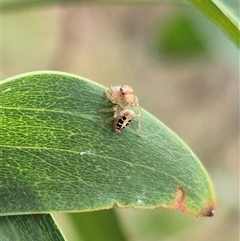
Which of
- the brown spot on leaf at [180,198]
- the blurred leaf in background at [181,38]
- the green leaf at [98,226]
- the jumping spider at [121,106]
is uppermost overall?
the blurred leaf in background at [181,38]

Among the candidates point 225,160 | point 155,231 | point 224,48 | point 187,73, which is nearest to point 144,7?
point 187,73

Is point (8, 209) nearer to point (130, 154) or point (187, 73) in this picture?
point (130, 154)

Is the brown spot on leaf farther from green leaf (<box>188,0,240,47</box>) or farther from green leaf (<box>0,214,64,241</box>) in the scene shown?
green leaf (<box>188,0,240,47</box>)

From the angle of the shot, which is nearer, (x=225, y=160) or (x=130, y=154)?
(x=130, y=154)

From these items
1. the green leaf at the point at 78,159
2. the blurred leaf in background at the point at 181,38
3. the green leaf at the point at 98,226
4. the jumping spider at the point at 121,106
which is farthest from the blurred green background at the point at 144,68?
the green leaf at the point at 78,159

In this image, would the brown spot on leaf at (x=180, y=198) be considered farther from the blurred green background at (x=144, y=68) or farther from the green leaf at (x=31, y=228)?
the blurred green background at (x=144, y=68)

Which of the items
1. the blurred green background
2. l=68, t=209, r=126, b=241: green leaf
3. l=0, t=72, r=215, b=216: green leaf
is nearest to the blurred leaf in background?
the blurred green background
